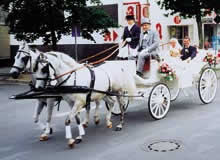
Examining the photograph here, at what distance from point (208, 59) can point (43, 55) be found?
19.0 feet

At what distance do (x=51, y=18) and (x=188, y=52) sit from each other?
8.90 m

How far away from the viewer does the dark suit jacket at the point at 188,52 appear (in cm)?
1103

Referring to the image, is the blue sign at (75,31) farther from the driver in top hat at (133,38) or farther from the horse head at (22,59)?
the horse head at (22,59)

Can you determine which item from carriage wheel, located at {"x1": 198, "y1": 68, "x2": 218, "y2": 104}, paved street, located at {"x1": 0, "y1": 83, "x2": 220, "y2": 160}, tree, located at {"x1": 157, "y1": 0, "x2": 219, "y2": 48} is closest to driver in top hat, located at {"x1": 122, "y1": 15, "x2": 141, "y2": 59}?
paved street, located at {"x1": 0, "y1": 83, "x2": 220, "y2": 160}

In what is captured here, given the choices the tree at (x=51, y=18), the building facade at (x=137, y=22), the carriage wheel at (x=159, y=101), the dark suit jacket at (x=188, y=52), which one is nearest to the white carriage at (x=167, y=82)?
the carriage wheel at (x=159, y=101)

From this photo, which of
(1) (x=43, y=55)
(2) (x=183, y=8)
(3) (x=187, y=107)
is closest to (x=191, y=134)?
(3) (x=187, y=107)

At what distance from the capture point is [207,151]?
6996 mm

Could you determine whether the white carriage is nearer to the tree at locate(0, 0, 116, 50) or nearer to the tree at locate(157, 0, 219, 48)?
the tree at locate(0, 0, 116, 50)

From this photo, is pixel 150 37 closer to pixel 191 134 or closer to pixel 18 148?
pixel 191 134

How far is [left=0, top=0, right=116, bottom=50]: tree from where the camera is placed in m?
17.9

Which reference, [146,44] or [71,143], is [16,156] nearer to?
[71,143]

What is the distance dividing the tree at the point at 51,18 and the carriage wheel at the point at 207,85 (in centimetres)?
855

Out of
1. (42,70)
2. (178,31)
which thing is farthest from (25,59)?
(178,31)

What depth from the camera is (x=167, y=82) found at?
1032 centimetres
